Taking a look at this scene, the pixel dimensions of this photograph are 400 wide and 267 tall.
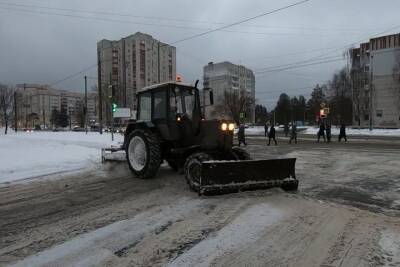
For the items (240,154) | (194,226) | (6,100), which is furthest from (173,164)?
(6,100)

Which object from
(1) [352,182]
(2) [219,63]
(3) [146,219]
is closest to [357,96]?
(2) [219,63]

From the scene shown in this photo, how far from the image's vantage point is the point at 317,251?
588cm

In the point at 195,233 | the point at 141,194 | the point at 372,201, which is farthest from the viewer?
the point at 141,194

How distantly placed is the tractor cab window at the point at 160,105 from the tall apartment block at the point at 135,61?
25807mm

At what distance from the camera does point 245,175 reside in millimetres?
9805

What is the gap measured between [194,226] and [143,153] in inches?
240

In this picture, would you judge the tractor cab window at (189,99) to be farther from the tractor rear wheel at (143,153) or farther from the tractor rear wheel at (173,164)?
the tractor rear wheel at (173,164)

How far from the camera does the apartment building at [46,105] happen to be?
381ft

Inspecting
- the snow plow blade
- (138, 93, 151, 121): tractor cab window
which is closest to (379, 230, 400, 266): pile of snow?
the snow plow blade

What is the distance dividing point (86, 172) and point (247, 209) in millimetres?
8046

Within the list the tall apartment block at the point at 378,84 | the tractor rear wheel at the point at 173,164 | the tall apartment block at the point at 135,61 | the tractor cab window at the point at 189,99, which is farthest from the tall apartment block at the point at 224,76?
the tractor cab window at the point at 189,99

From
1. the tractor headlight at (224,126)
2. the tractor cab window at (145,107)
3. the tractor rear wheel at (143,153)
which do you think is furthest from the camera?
the tractor cab window at (145,107)

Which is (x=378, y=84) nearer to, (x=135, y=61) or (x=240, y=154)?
(x=135, y=61)

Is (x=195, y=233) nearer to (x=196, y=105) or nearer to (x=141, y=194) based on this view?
(x=141, y=194)
